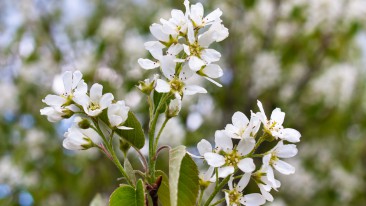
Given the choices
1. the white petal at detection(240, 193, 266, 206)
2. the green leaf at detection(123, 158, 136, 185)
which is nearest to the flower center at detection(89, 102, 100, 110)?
the green leaf at detection(123, 158, 136, 185)

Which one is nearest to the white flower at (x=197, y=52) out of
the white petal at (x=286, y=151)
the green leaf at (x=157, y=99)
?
the green leaf at (x=157, y=99)

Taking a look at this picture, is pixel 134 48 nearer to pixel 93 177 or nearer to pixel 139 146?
pixel 93 177

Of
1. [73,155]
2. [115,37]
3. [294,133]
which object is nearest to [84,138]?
[294,133]

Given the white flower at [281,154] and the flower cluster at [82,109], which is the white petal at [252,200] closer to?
the white flower at [281,154]

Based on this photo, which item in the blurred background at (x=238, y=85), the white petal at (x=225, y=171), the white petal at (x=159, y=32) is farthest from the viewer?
the blurred background at (x=238, y=85)

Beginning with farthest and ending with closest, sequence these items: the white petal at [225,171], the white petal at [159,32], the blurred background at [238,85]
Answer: the blurred background at [238,85], the white petal at [159,32], the white petal at [225,171]

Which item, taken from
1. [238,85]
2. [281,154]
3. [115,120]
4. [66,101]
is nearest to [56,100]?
[66,101]

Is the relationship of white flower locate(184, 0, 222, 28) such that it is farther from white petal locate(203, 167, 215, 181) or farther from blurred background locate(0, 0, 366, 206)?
blurred background locate(0, 0, 366, 206)
